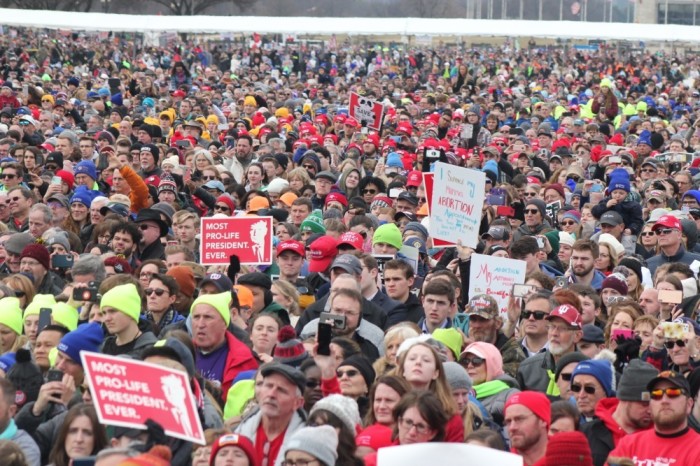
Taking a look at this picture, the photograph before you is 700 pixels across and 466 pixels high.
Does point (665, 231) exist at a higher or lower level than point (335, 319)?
lower

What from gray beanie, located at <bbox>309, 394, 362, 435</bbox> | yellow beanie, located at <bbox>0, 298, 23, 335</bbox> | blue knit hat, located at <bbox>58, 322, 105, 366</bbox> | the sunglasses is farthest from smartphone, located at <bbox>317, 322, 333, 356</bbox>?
A: the sunglasses

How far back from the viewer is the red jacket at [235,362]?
8406 mm

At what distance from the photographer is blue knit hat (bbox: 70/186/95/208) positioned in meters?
13.9

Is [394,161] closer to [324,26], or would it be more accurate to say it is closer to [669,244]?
[669,244]

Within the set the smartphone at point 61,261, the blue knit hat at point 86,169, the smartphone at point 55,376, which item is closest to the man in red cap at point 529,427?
the smartphone at point 55,376

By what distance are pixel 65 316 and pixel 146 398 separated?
3.19m

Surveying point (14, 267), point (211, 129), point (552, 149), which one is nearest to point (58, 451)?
point (14, 267)

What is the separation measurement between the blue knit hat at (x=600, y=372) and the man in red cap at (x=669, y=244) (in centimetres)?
468

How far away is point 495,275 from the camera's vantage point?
10.6 metres

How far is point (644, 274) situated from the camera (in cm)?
1175

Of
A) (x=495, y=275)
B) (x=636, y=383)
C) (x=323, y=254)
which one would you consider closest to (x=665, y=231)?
(x=495, y=275)

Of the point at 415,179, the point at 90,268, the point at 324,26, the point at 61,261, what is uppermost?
the point at 90,268

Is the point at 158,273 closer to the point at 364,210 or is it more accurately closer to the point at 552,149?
the point at 364,210

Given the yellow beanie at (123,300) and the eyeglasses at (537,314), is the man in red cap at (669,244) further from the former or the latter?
the yellow beanie at (123,300)
